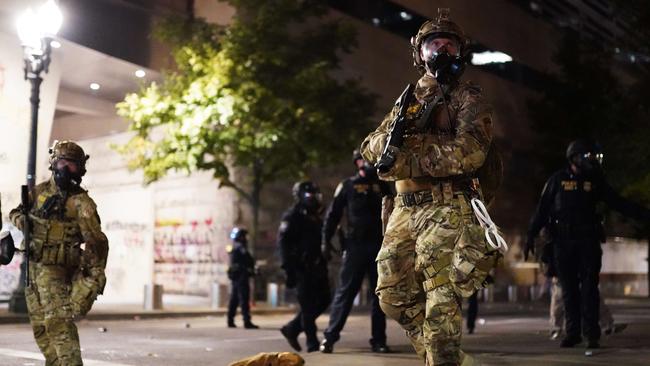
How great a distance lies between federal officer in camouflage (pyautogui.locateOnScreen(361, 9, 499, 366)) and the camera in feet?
15.8

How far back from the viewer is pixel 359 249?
918 cm

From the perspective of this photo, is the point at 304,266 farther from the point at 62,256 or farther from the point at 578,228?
the point at 62,256

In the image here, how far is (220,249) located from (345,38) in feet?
21.6

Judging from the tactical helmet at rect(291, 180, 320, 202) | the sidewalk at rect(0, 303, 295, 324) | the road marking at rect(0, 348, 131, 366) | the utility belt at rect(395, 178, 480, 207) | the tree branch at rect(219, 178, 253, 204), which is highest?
the tree branch at rect(219, 178, 253, 204)

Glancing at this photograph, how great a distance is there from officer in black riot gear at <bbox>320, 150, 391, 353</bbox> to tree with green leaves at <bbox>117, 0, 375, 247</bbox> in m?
11.1

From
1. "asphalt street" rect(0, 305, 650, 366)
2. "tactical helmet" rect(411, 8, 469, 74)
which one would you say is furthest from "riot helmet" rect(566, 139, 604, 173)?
"tactical helmet" rect(411, 8, 469, 74)

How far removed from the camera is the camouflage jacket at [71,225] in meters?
6.41

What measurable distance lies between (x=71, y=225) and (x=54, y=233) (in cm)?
13

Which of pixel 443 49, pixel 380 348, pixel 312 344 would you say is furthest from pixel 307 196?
pixel 443 49

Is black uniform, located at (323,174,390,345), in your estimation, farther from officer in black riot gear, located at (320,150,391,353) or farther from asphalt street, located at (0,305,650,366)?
asphalt street, located at (0,305,650,366)

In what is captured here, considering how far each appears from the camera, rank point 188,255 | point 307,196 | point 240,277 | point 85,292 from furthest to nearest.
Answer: point 188,255 → point 240,277 → point 307,196 → point 85,292

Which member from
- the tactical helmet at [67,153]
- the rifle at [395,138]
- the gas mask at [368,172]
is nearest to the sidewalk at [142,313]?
the gas mask at [368,172]

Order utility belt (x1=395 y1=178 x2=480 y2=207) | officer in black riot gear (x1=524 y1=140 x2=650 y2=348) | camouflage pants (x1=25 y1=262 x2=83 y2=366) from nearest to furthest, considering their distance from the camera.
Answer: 1. utility belt (x1=395 y1=178 x2=480 y2=207)
2. camouflage pants (x1=25 y1=262 x2=83 y2=366)
3. officer in black riot gear (x1=524 y1=140 x2=650 y2=348)

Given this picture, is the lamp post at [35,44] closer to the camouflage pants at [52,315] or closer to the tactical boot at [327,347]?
the tactical boot at [327,347]
